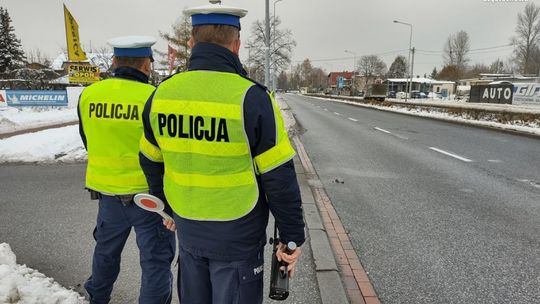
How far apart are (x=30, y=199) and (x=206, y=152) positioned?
222 inches

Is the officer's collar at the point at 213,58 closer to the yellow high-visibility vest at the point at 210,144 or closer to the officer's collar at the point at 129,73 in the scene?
the yellow high-visibility vest at the point at 210,144

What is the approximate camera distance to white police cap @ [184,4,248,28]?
1815 mm

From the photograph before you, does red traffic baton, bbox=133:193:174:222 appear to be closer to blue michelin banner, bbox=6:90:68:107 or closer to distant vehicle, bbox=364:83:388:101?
blue michelin banner, bbox=6:90:68:107

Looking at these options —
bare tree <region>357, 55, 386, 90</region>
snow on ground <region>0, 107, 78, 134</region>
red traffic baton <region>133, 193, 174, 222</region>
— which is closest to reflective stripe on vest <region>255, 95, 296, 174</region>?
red traffic baton <region>133, 193, 174, 222</region>

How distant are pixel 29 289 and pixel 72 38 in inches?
715

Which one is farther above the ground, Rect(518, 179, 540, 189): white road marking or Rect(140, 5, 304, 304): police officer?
Rect(140, 5, 304, 304): police officer

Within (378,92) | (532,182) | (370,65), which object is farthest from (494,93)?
(370,65)

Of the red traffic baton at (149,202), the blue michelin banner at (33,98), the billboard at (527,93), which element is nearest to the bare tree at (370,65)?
the billboard at (527,93)

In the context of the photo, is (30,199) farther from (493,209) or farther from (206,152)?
(493,209)

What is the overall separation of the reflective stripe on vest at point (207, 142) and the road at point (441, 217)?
7.02 ft

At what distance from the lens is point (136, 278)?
3656 mm

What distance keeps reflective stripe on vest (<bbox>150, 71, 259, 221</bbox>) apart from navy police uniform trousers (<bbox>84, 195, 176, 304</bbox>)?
2.78 feet

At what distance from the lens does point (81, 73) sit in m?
19.6

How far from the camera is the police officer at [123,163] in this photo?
263cm
